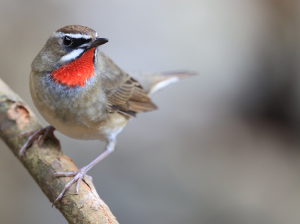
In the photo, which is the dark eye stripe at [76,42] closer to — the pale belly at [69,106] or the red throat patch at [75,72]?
the red throat patch at [75,72]

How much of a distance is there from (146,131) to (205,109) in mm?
1711

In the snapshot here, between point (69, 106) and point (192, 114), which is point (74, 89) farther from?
point (192, 114)

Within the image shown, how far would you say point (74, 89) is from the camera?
338 cm

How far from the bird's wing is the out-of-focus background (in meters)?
1.84

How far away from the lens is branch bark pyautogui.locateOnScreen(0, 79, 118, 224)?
9.55ft

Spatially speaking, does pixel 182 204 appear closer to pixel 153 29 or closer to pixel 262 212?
pixel 262 212

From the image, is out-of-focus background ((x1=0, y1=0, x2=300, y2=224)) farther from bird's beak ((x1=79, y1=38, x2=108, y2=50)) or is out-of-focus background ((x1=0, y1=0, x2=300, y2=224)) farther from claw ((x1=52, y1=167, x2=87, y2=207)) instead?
bird's beak ((x1=79, y1=38, x2=108, y2=50))

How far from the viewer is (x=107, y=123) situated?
12.6 ft

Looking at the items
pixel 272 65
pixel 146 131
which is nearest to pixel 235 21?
pixel 272 65

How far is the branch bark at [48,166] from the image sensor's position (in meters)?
2.91

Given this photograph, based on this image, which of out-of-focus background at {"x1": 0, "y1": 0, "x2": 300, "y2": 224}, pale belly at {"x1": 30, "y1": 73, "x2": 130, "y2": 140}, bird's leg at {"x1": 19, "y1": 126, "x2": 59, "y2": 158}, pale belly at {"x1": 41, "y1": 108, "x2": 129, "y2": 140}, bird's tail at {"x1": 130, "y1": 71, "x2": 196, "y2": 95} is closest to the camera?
pale belly at {"x1": 30, "y1": 73, "x2": 130, "y2": 140}

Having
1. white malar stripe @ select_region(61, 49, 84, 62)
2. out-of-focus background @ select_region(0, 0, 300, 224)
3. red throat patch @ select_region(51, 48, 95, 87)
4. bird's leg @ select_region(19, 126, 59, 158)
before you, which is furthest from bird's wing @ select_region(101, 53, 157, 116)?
out-of-focus background @ select_region(0, 0, 300, 224)

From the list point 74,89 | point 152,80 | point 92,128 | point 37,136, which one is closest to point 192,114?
point 152,80

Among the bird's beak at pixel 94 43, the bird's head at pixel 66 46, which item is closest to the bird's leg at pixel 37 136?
the bird's head at pixel 66 46
